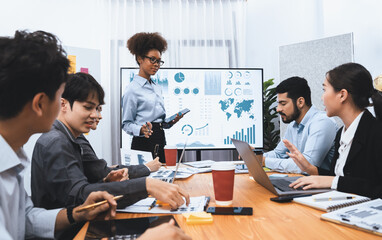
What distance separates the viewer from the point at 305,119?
2.24 m

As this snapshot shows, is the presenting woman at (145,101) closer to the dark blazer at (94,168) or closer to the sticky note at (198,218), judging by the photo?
the dark blazer at (94,168)

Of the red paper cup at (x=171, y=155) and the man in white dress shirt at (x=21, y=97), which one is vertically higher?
the man in white dress shirt at (x=21, y=97)

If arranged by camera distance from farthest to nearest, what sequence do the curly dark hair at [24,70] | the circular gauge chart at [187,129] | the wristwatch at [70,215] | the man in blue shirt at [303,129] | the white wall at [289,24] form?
the circular gauge chart at [187,129] → the white wall at [289,24] → the man in blue shirt at [303,129] → the wristwatch at [70,215] → the curly dark hair at [24,70]

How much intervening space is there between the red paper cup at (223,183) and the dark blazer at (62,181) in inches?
9.5

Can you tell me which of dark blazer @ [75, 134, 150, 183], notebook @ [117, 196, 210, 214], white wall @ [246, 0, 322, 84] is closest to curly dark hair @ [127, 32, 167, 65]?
dark blazer @ [75, 134, 150, 183]

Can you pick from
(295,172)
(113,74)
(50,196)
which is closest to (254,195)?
(295,172)

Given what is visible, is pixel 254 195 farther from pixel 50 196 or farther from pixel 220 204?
pixel 50 196

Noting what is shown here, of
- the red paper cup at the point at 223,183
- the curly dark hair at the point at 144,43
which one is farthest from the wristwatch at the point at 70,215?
the curly dark hair at the point at 144,43

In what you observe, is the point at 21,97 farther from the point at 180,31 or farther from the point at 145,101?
the point at 180,31

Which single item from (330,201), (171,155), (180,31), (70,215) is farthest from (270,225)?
(180,31)

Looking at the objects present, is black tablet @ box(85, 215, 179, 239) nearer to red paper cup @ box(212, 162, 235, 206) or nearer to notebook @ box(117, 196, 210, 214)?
notebook @ box(117, 196, 210, 214)

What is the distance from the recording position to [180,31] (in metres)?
4.04

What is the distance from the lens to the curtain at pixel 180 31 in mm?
3938

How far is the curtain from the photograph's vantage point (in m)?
3.94
